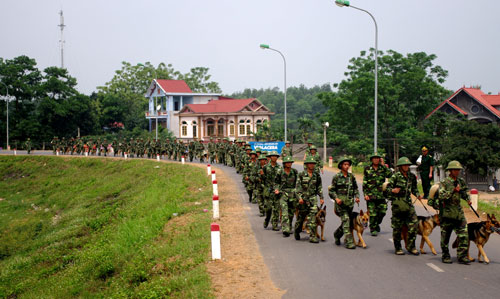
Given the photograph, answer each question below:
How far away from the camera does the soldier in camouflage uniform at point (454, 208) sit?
854 centimetres

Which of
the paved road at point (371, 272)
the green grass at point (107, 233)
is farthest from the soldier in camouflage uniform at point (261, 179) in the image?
the paved road at point (371, 272)

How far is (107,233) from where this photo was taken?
18703mm

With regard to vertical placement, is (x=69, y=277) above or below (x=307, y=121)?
below

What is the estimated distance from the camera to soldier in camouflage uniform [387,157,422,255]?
9227mm

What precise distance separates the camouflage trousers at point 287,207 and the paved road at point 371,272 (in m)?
0.30

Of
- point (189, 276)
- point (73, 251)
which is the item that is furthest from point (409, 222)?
point (73, 251)

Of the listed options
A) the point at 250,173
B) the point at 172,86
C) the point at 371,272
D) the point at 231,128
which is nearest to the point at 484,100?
the point at 231,128

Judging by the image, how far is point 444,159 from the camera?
31.3 meters

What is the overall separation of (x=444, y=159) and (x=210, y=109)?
3747 centimetres

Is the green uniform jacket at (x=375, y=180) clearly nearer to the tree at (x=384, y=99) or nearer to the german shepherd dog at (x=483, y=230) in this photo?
the german shepherd dog at (x=483, y=230)

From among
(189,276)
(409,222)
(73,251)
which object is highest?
(409,222)

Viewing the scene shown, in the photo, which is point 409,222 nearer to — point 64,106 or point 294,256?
point 294,256

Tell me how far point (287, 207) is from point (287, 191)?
363mm

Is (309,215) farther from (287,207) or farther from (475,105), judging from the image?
(475,105)
